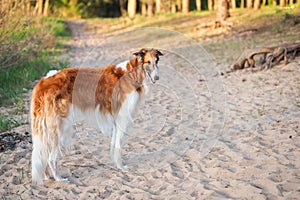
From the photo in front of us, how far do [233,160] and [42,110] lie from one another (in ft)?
8.55

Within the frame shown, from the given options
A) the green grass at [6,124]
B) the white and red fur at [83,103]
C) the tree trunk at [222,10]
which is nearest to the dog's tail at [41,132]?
the white and red fur at [83,103]

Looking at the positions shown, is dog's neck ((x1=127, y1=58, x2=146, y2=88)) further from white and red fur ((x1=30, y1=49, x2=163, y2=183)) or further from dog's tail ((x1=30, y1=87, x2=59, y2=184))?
dog's tail ((x1=30, y1=87, x2=59, y2=184))

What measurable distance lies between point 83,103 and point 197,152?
183 centimetres

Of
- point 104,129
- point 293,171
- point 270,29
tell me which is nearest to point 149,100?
point 104,129

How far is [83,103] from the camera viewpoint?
5895mm

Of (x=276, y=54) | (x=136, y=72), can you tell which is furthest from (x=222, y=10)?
(x=136, y=72)

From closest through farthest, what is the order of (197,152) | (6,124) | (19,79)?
1. (197,152)
2. (6,124)
3. (19,79)

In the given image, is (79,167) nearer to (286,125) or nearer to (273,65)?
(286,125)

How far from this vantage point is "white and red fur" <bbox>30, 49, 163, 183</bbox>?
550 centimetres

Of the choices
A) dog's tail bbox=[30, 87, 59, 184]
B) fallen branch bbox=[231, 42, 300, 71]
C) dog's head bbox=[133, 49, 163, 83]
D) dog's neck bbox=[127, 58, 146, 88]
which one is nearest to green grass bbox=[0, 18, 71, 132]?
dog's tail bbox=[30, 87, 59, 184]

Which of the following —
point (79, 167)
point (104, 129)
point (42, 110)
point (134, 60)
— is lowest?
point (79, 167)

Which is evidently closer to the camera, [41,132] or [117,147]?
[41,132]

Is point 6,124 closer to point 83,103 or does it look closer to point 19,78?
point 83,103

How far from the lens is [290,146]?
5.91 meters
